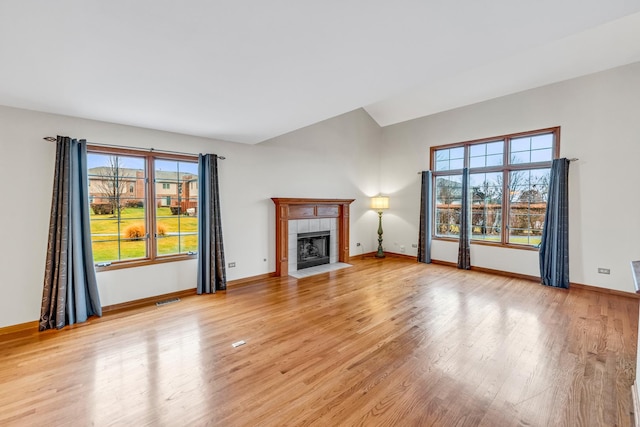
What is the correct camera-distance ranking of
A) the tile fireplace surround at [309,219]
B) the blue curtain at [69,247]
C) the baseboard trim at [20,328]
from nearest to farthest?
the baseboard trim at [20,328]
the blue curtain at [69,247]
the tile fireplace surround at [309,219]

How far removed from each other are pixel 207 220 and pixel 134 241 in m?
1.03

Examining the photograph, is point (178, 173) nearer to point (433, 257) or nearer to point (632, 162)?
point (433, 257)

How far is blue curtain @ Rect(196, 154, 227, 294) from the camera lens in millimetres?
4324

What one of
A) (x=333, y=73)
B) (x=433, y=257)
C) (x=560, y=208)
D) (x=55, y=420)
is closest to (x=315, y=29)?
(x=333, y=73)

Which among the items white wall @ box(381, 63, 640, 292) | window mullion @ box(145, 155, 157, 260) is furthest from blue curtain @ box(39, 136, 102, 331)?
white wall @ box(381, 63, 640, 292)

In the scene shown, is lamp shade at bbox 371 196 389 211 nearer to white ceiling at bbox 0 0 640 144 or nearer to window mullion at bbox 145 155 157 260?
white ceiling at bbox 0 0 640 144

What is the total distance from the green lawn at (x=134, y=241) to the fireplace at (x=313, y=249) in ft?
7.18

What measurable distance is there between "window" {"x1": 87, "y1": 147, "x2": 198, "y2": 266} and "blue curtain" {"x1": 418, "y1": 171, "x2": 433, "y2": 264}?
493 cm

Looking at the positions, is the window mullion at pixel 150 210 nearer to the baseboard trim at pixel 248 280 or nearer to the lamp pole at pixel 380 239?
the baseboard trim at pixel 248 280

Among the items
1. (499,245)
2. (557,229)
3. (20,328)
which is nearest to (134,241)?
(20,328)

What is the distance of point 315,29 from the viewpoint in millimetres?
1692

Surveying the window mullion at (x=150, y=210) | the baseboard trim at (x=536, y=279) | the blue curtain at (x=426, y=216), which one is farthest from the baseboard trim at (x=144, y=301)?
the baseboard trim at (x=536, y=279)

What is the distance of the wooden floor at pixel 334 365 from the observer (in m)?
1.89

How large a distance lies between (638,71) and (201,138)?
6.77 m
